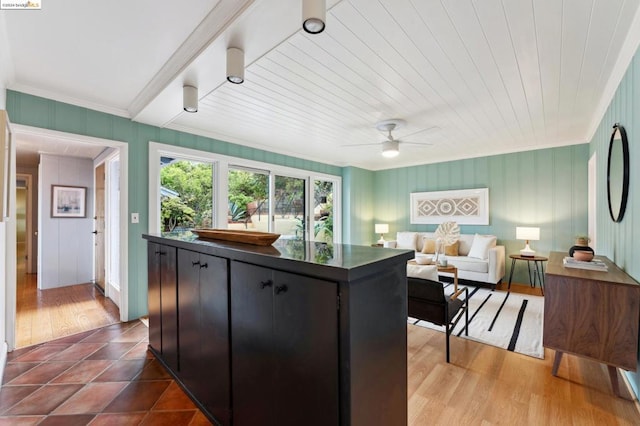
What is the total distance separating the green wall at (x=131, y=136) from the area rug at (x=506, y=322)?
3.12m

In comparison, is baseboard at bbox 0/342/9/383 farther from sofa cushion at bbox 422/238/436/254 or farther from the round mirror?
sofa cushion at bbox 422/238/436/254

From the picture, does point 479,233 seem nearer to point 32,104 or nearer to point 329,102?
point 329,102

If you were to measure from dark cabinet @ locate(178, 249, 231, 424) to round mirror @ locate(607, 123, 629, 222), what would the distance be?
2.85m

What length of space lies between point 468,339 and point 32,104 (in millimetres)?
4585

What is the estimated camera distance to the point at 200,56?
1.86 m

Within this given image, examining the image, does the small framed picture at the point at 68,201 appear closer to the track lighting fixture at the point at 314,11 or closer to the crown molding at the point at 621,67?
the track lighting fixture at the point at 314,11

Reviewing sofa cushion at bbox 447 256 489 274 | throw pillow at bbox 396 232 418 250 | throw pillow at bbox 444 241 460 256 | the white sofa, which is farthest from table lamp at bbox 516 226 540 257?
throw pillow at bbox 396 232 418 250

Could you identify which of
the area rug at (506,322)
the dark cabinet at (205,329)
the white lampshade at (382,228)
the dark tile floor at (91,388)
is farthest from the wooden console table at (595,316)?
the white lampshade at (382,228)

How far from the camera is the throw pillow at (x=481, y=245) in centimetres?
460

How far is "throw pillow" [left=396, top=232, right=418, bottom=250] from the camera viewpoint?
5.64 meters

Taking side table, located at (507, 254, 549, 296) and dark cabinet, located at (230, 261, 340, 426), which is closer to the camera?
dark cabinet, located at (230, 261, 340, 426)

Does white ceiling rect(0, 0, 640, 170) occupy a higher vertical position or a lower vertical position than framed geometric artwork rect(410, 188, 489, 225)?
higher

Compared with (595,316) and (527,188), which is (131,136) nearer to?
(595,316)

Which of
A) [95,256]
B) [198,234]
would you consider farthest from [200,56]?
[95,256]
